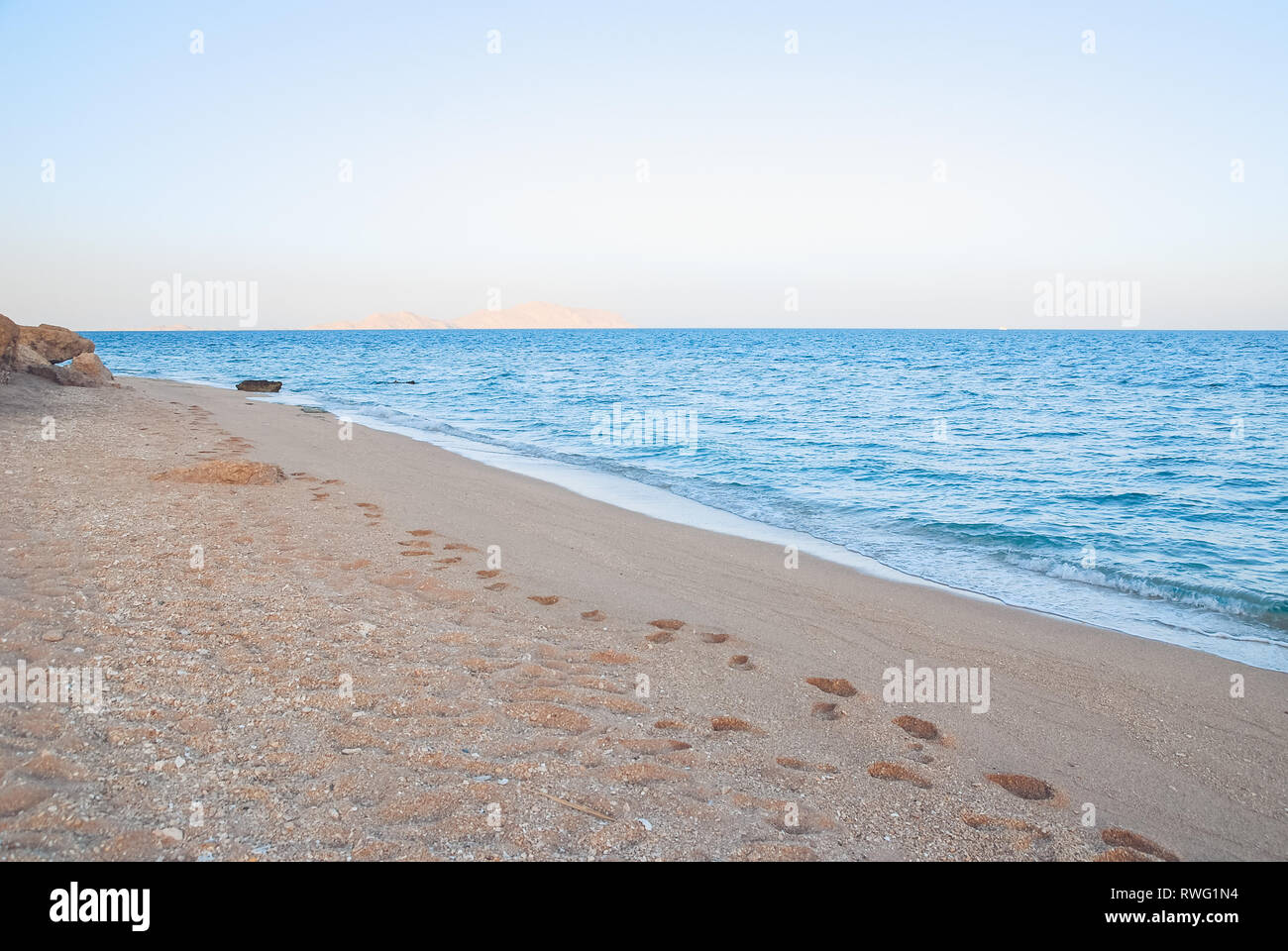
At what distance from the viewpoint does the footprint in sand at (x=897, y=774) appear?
4.45 m

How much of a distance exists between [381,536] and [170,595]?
2.89 meters

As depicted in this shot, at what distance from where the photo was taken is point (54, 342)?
22.9 m

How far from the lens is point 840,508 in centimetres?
1382

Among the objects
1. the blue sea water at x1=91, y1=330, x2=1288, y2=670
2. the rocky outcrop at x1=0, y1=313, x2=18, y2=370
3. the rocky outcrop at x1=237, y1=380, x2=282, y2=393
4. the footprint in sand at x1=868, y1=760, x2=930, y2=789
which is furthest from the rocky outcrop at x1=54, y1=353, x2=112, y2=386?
the footprint in sand at x1=868, y1=760, x2=930, y2=789

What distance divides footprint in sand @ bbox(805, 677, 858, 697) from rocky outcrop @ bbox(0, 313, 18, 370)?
831 inches

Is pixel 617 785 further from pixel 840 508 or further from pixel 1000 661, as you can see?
pixel 840 508

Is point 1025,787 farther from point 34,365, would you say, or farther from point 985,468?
point 34,365

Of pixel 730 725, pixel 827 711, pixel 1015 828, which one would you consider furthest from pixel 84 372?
pixel 1015 828

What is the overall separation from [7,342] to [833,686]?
70.6 ft

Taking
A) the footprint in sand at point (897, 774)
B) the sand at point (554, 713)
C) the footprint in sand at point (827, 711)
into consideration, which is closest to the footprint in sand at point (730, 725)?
the sand at point (554, 713)

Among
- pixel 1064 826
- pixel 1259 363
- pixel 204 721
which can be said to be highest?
pixel 1259 363

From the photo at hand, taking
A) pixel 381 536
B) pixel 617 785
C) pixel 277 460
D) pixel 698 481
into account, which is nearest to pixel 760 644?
pixel 617 785

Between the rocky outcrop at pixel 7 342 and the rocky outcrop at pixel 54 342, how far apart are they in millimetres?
4177

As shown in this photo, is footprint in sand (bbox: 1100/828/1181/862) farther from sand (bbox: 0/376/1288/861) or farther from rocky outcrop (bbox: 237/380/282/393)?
rocky outcrop (bbox: 237/380/282/393)
